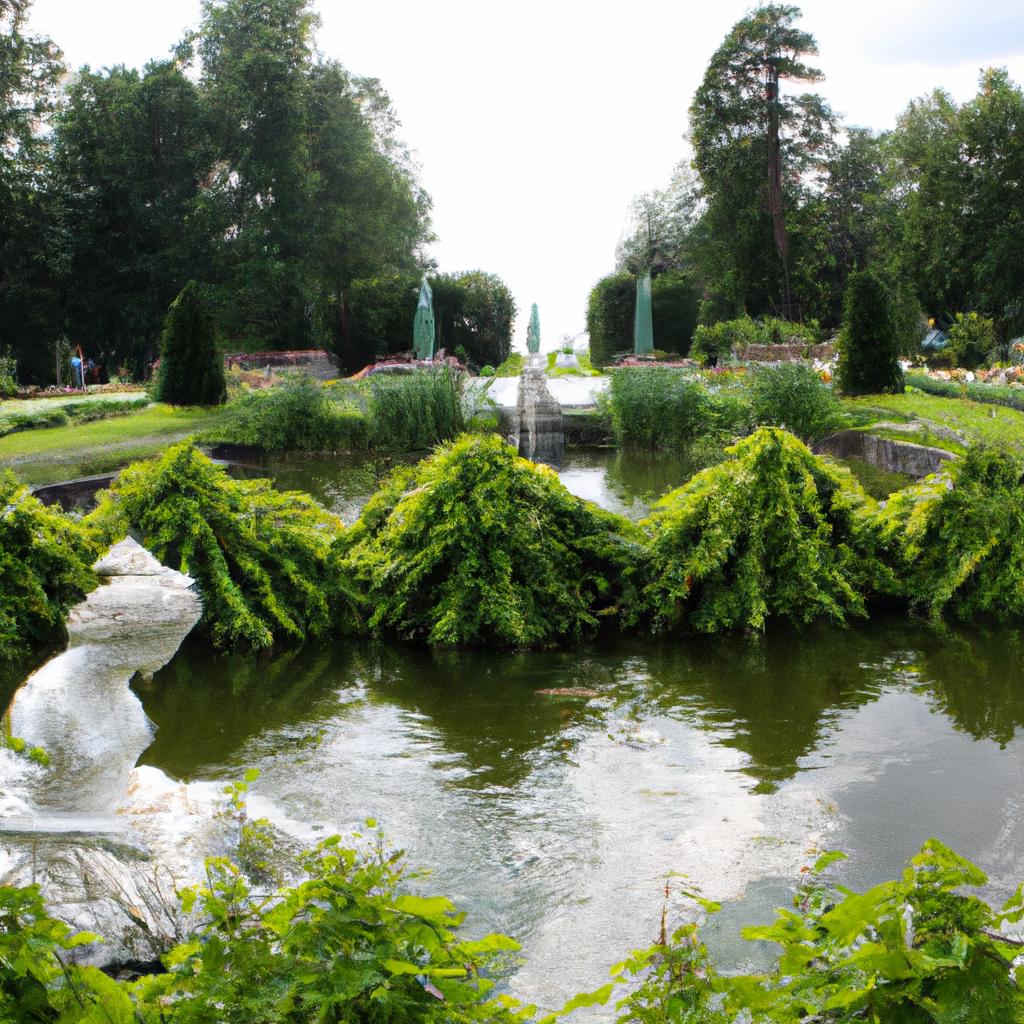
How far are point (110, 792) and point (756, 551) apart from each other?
3925 mm

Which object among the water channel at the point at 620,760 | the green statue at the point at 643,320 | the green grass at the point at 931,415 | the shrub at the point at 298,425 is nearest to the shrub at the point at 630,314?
the green statue at the point at 643,320

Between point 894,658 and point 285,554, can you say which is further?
point 285,554

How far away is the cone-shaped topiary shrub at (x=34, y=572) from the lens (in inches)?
215

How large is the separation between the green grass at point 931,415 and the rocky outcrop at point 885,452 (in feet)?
0.52

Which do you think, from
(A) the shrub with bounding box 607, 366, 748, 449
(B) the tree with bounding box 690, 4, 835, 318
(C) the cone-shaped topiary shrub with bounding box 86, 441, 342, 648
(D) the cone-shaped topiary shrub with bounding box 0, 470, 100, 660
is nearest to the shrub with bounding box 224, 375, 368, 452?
(A) the shrub with bounding box 607, 366, 748, 449

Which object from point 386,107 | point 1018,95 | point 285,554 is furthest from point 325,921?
point 386,107

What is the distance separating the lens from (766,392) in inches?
564

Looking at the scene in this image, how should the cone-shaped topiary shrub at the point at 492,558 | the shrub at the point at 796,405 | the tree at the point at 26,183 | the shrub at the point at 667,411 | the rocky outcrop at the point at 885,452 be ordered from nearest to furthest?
the cone-shaped topiary shrub at the point at 492,558, the rocky outcrop at the point at 885,452, the shrub at the point at 796,405, the shrub at the point at 667,411, the tree at the point at 26,183

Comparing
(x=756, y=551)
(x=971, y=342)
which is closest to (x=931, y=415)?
(x=756, y=551)

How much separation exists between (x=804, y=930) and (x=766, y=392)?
42.7 ft

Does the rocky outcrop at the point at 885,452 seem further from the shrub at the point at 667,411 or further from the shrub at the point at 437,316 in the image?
the shrub at the point at 437,316

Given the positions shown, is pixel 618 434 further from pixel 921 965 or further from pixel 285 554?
pixel 921 965

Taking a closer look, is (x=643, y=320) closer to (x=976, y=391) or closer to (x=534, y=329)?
(x=534, y=329)

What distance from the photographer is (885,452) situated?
13070 millimetres
